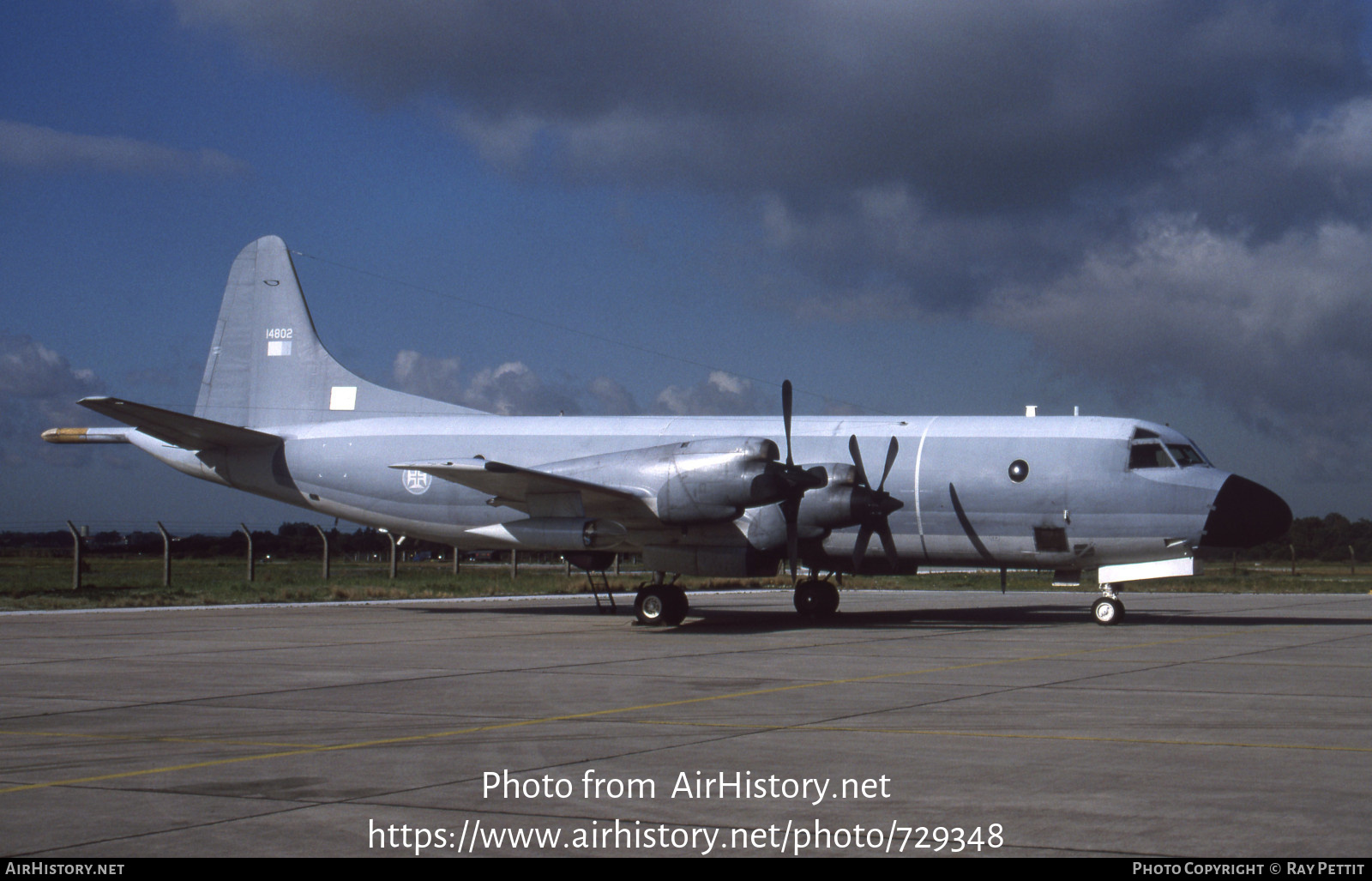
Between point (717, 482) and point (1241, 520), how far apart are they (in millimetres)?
9298

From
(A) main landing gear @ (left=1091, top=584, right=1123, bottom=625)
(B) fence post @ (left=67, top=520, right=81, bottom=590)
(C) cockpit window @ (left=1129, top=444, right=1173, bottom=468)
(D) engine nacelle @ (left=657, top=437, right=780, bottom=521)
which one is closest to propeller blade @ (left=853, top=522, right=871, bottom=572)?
(D) engine nacelle @ (left=657, top=437, right=780, bottom=521)

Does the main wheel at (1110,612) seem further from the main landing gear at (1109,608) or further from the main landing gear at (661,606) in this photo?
the main landing gear at (661,606)

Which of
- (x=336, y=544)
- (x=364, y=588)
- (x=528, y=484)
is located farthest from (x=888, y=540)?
(x=336, y=544)

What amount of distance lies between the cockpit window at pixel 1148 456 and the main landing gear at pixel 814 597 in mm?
6467

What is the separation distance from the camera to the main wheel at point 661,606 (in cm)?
2294

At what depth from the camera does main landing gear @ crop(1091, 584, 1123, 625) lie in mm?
23172

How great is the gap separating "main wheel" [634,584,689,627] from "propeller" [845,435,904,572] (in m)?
3.51

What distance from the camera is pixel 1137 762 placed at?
8648mm

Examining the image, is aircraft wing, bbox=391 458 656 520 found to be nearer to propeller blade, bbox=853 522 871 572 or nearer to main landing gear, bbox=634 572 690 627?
main landing gear, bbox=634 572 690 627

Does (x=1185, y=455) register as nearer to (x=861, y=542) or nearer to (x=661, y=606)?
(x=861, y=542)

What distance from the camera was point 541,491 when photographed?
22.7 metres

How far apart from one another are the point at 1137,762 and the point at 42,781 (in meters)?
7.52

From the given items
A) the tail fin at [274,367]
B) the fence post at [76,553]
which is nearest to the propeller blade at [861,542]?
the tail fin at [274,367]

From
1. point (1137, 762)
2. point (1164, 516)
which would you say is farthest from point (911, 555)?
point (1137, 762)
